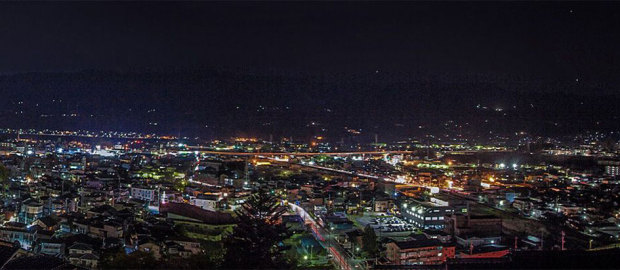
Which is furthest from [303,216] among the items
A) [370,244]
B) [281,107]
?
[281,107]

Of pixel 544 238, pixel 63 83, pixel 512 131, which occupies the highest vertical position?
pixel 63 83

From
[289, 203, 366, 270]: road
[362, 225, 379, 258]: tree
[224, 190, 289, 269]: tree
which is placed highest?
[224, 190, 289, 269]: tree

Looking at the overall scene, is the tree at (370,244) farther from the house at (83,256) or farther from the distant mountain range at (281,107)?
the distant mountain range at (281,107)

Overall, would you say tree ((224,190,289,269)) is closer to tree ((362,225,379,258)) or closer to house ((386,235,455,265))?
house ((386,235,455,265))

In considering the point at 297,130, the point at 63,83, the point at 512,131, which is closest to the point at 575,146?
the point at 512,131

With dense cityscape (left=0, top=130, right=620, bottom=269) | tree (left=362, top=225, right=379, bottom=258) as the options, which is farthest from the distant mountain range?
tree (left=362, top=225, right=379, bottom=258)

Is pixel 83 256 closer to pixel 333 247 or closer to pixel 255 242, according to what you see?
pixel 255 242

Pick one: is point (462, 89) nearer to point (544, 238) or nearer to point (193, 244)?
point (544, 238)
